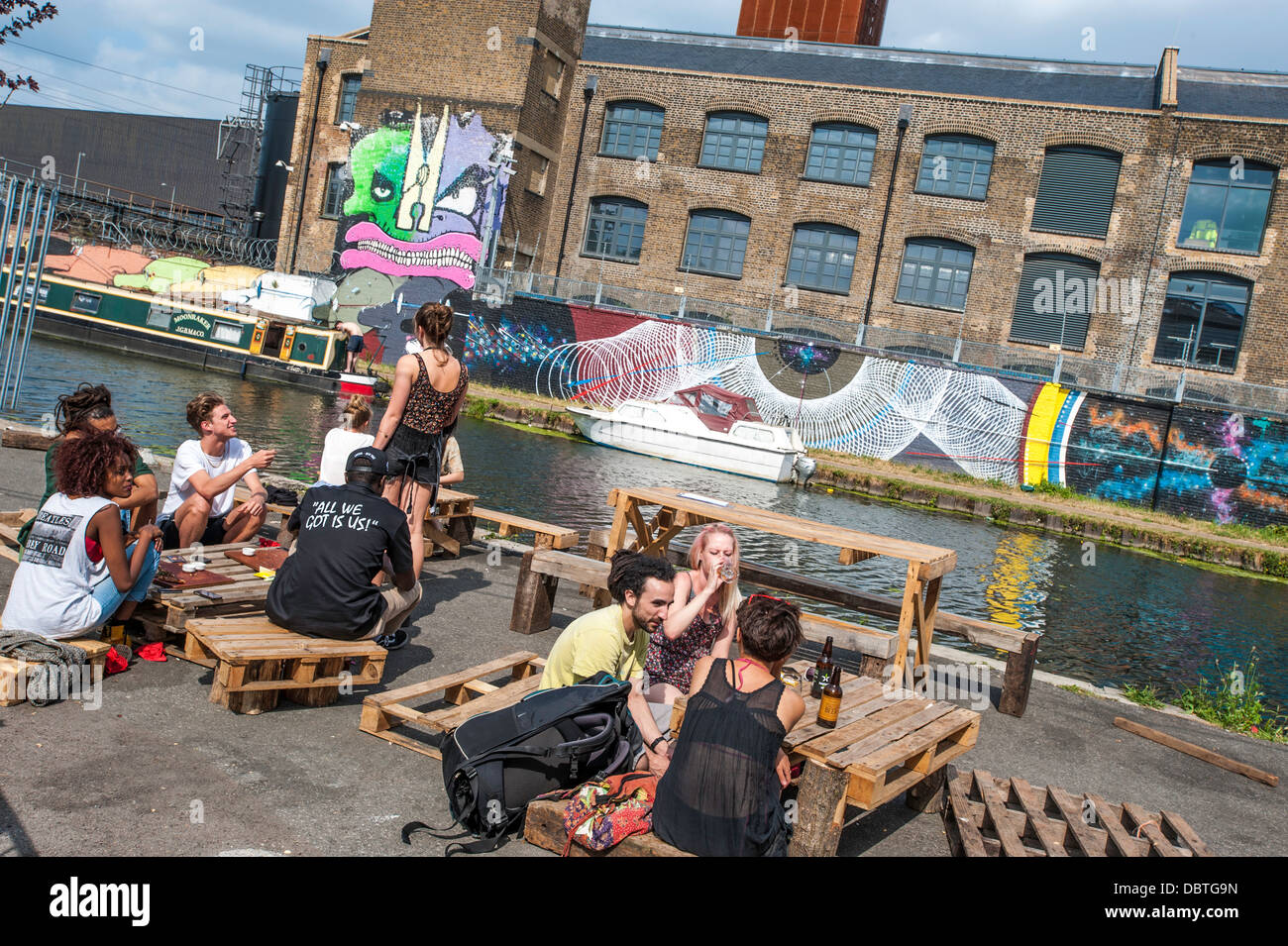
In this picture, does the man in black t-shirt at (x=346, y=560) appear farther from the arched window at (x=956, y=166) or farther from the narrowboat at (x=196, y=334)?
the arched window at (x=956, y=166)

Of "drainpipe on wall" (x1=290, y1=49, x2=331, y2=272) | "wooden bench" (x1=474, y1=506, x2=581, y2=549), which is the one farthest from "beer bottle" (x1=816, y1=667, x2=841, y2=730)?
"drainpipe on wall" (x1=290, y1=49, x2=331, y2=272)

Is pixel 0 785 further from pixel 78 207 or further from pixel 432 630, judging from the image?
pixel 78 207

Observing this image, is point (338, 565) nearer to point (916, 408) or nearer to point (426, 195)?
point (916, 408)

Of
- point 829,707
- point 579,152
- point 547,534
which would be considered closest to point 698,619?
point 829,707

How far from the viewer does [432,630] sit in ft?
23.1

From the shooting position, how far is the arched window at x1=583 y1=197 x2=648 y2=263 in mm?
36000

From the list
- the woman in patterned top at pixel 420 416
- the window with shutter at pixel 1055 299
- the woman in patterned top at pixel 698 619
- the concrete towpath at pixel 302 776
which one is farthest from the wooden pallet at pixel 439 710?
the window with shutter at pixel 1055 299

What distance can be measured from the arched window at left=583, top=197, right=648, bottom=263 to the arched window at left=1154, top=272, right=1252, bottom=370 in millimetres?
17179

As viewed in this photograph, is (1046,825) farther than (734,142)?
No

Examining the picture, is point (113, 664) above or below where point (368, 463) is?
below

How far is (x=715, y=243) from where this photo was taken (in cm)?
3484

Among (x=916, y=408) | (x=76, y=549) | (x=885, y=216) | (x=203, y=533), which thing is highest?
(x=885, y=216)

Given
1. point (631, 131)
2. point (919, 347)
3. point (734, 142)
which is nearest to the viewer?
point (919, 347)

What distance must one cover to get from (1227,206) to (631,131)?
19.2 metres
